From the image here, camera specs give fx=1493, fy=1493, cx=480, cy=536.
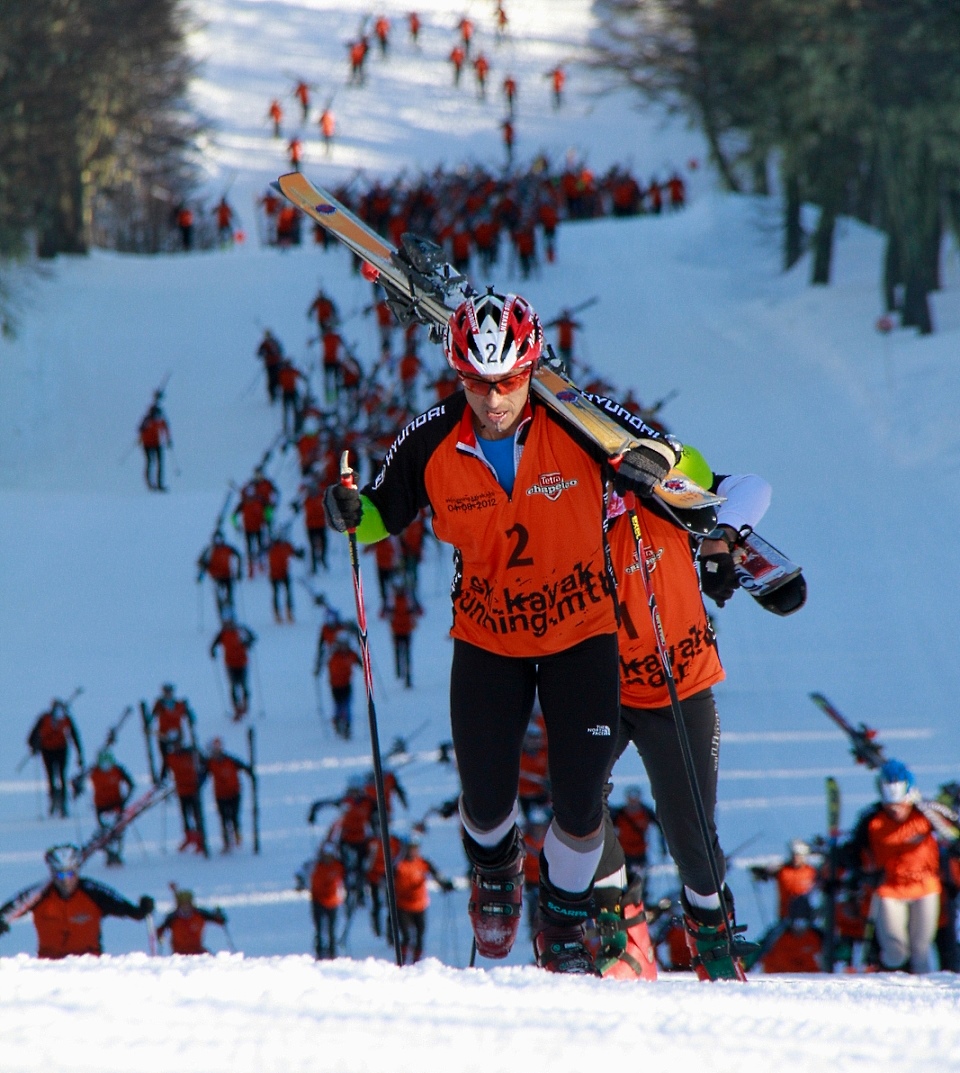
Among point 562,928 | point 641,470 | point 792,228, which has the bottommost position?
point 562,928

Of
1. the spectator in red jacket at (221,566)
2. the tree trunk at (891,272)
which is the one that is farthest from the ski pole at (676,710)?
the tree trunk at (891,272)

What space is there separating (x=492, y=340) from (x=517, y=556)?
1.91 feet

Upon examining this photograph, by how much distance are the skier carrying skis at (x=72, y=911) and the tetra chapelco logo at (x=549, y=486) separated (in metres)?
5.71

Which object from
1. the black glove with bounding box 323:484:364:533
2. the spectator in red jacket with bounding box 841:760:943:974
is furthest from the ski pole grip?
the spectator in red jacket with bounding box 841:760:943:974

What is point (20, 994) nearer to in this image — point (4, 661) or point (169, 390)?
point (4, 661)

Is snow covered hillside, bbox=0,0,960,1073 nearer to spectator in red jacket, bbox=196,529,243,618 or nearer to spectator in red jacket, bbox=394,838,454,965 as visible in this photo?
spectator in red jacket, bbox=394,838,454,965

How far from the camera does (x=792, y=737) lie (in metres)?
13.0

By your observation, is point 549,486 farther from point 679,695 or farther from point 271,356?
point 271,356

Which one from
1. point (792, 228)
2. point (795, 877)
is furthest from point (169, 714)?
point (792, 228)

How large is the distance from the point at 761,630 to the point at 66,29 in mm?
19778

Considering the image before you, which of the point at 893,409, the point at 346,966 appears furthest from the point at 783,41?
the point at 346,966

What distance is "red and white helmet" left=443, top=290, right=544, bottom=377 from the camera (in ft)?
12.6

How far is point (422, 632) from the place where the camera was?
17078 millimetres

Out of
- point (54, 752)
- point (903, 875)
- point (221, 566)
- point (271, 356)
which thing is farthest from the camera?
point (271, 356)
